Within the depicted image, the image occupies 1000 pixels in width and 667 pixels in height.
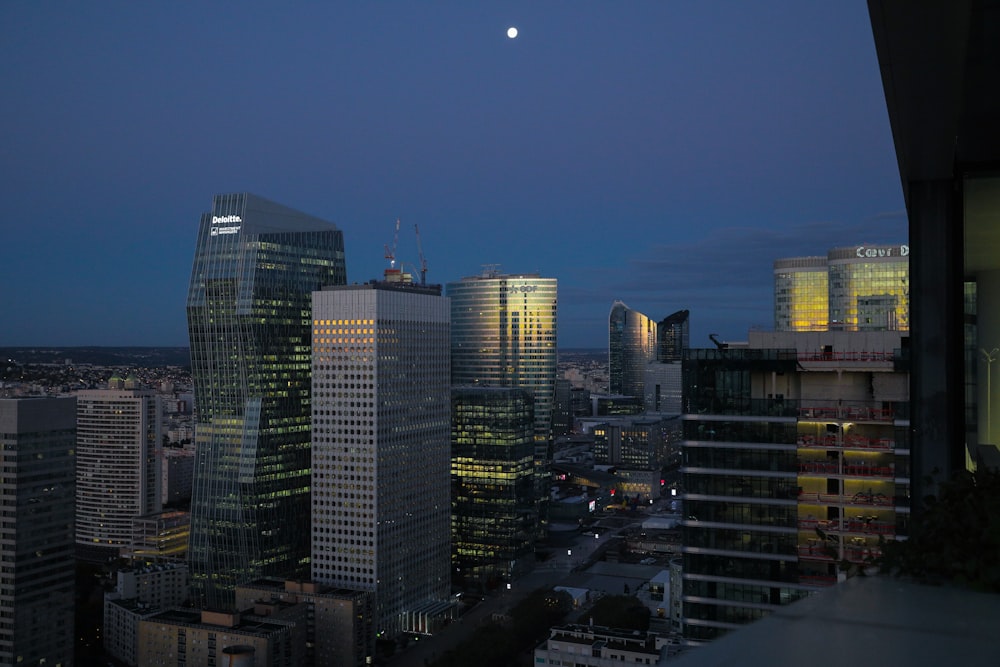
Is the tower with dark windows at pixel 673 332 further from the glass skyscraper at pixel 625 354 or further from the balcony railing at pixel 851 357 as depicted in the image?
the balcony railing at pixel 851 357

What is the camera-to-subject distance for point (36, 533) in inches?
910

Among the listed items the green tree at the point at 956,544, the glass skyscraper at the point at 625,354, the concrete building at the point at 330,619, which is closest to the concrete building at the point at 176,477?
the concrete building at the point at 330,619

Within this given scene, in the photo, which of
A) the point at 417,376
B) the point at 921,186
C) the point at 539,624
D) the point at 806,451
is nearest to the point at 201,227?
the point at 417,376

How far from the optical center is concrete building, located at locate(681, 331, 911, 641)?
32.4 feet

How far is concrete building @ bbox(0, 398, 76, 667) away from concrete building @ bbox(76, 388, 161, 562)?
696 inches

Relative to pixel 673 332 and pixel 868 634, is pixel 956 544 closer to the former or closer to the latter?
pixel 868 634

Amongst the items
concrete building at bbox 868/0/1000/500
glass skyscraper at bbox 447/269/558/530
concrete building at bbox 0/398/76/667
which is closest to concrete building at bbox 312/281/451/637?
concrete building at bbox 0/398/76/667

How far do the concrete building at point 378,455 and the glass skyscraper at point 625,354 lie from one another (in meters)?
66.5

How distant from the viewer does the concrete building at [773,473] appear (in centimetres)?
988

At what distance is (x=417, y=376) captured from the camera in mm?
31609

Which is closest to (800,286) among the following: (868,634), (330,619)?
(330,619)

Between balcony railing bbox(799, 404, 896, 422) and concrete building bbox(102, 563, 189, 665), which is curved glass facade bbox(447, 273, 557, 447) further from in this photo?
balcony railing bbox(799, 404, 896, 422)

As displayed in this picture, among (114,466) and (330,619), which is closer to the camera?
(330,619)

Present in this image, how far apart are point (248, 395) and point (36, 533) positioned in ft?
29.8
